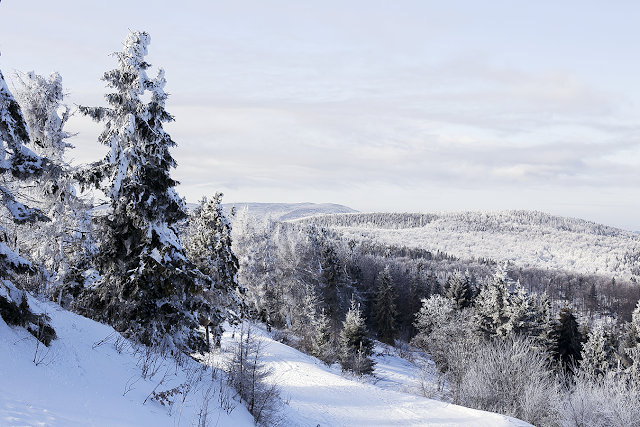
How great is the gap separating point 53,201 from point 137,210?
6862 millimetres

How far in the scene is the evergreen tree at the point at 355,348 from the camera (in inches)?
1166

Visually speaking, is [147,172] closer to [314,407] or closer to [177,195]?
[177,195]

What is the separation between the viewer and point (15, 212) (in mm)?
6051

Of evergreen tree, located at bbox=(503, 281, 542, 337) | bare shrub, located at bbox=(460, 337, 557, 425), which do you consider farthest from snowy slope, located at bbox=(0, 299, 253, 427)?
evergreen tree, located at bbox=(503, 281, 542, 337)

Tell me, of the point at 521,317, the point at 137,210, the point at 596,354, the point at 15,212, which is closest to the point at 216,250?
the point at 137,210

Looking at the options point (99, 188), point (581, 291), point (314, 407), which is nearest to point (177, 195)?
point (99, 188)

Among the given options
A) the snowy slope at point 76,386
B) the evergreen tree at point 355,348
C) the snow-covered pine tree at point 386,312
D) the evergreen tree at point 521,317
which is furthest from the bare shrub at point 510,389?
the snow-covered pine tree at point 386,312

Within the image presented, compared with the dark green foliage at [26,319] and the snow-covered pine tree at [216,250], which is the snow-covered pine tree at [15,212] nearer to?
the dark green foliage at [26,319]

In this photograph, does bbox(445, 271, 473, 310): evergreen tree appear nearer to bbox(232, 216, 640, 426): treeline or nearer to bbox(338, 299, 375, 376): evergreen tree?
bbox(232, 216, 640, 426): treeline

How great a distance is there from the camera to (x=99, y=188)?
11.6 meters

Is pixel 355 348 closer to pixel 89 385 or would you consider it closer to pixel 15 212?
pixel 89 385

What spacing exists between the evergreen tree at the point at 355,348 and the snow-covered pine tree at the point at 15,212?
26591 millimetres

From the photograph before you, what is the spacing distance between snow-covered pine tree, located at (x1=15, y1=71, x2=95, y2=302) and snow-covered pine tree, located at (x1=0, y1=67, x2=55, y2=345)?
9882mm

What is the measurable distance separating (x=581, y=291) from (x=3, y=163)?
510 ft
